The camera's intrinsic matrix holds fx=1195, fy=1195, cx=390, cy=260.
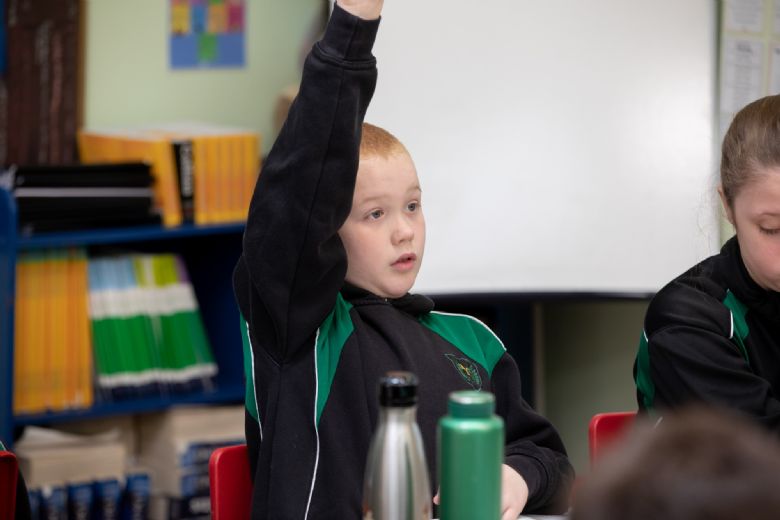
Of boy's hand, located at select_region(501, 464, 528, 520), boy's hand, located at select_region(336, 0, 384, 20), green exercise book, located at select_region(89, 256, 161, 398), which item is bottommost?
green exercise book, located at select_region(89, 256, 161, 398)

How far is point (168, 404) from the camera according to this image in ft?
10.1

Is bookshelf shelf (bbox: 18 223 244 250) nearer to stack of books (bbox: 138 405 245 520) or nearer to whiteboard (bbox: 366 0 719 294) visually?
stack of books (bbox: 138 405 245 520)

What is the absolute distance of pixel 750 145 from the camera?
1.73 metres

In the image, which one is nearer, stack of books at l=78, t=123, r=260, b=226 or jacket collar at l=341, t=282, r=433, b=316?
jacket collar at l=341, t=282, r=433, b=316

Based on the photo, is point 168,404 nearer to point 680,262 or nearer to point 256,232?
point 680,262

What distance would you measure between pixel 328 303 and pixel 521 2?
146cm

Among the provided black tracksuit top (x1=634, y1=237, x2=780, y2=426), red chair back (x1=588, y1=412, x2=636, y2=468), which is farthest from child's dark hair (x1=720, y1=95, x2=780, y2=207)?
red chair back (x1=588, y1=412, x2=636, y2=468)

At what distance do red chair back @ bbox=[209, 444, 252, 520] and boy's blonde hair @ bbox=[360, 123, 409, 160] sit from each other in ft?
1.42

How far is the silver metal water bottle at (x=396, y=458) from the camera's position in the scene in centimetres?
111

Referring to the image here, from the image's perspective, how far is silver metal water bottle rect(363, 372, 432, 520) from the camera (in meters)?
1.11

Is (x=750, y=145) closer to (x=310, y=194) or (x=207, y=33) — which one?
(x=310, y=194)

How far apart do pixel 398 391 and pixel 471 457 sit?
90 mm

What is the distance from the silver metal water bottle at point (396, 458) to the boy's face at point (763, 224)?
775 mm

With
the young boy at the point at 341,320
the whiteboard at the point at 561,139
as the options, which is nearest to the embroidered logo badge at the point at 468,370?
the young boy at the point at 341,320
